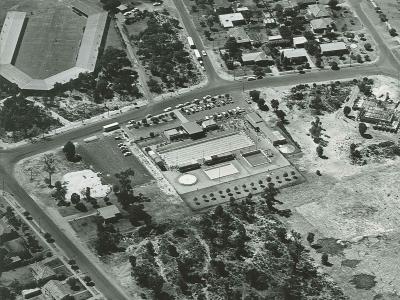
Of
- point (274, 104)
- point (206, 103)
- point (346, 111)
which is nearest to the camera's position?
point (346, 111)

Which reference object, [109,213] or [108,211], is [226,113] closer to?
[108,211]

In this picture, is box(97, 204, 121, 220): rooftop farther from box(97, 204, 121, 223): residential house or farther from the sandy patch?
the sandy patch

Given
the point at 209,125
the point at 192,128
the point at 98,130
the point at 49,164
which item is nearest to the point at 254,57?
the point at 209,125

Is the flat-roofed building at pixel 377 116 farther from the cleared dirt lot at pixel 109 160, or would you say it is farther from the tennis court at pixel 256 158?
the cleared dirt lot at pixel 109 160

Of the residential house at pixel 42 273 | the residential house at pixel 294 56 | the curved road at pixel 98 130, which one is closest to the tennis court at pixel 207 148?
the curved road at pixel 98 130

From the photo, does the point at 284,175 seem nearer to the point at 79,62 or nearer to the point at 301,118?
the point at 301,118

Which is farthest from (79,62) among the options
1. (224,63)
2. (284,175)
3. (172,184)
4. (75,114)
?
(284,175)
